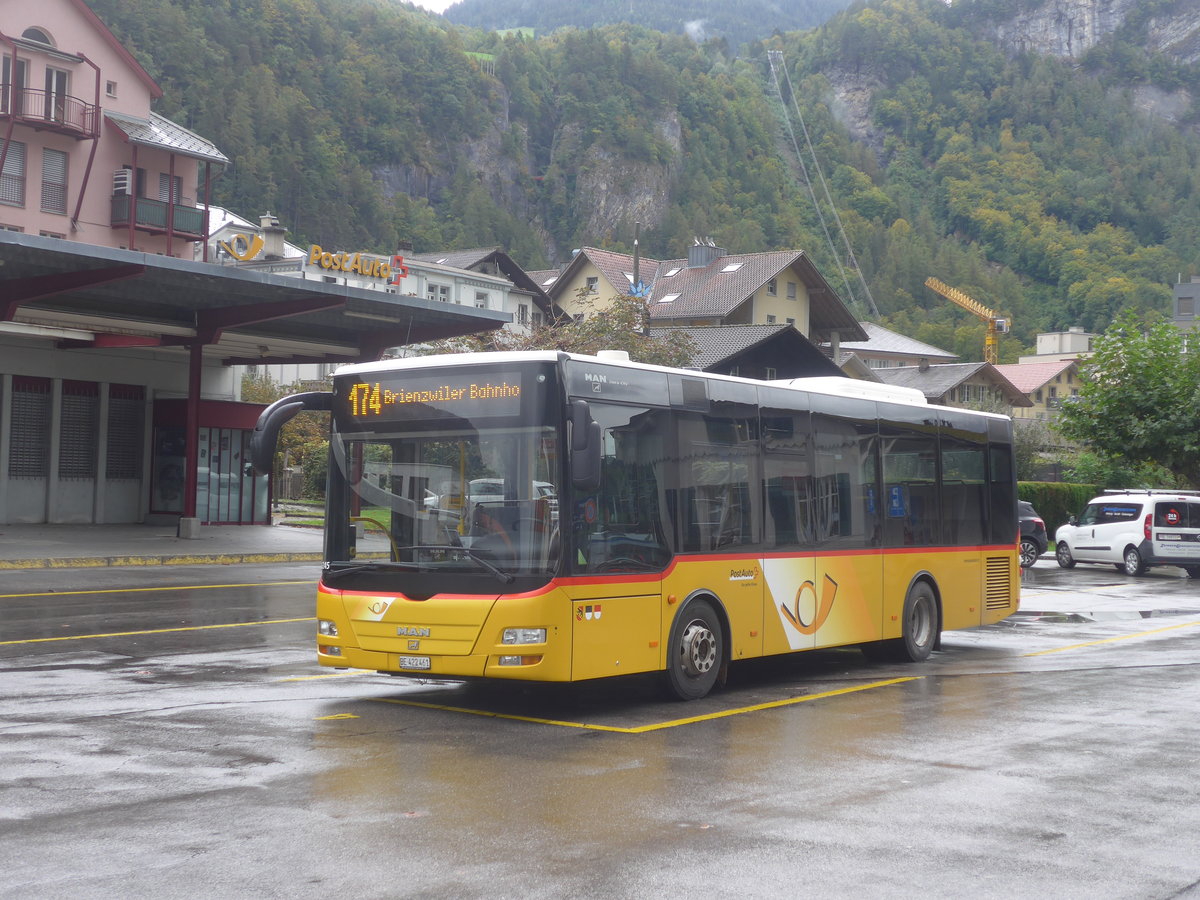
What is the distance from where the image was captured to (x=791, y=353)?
6125 centimetres

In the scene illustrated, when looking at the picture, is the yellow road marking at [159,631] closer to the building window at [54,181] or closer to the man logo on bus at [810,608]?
the man logo on bus at [810,608]

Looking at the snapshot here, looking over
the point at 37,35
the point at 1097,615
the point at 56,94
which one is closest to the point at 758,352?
the point at 56,94

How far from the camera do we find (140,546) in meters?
28.4

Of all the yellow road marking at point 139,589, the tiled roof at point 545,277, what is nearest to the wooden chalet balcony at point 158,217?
the yellow road marking at point 139,589

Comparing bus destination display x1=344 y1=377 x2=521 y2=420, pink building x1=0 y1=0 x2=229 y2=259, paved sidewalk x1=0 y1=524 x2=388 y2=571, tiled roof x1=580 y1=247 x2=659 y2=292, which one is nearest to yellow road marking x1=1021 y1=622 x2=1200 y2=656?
bus destination display x1=344 y1=377 x2=521 y2=420

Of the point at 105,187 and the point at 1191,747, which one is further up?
the point at 105,187

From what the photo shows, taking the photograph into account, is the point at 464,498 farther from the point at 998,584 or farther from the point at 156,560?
the point at 156,560

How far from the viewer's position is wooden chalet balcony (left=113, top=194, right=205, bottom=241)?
48084 millimetres

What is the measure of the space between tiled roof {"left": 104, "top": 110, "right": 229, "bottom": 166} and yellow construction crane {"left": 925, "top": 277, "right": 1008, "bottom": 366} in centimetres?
9764

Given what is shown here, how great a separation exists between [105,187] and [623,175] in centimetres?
11713

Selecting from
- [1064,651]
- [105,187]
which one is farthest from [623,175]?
[1064,651]

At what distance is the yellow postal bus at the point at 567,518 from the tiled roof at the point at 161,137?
39424 mm

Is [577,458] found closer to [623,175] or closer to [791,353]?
[791,353]

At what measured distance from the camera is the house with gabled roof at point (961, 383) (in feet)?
295
